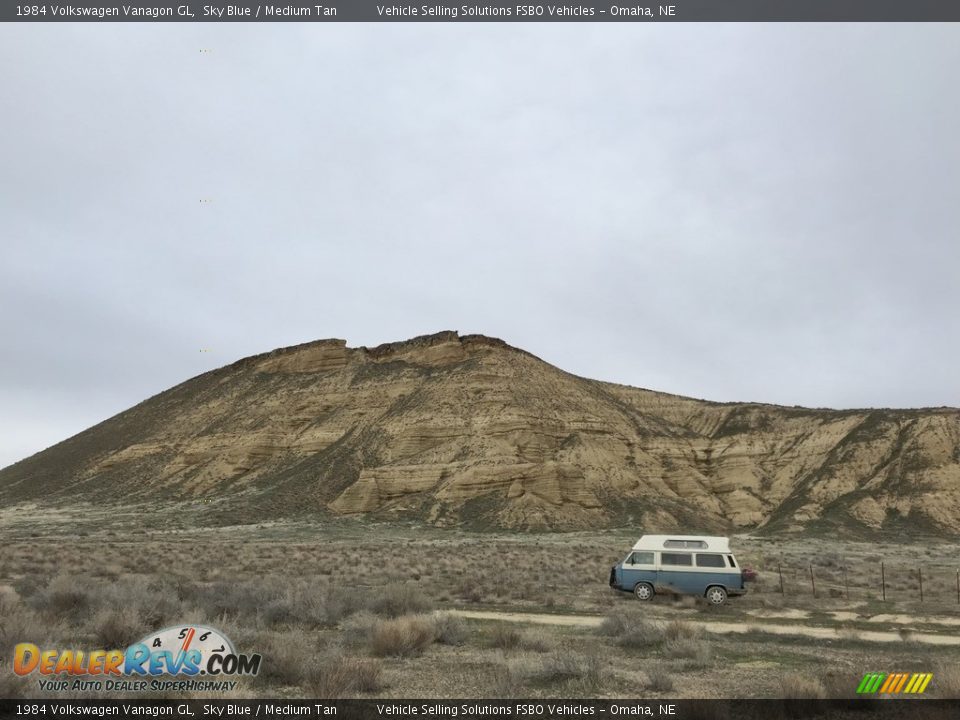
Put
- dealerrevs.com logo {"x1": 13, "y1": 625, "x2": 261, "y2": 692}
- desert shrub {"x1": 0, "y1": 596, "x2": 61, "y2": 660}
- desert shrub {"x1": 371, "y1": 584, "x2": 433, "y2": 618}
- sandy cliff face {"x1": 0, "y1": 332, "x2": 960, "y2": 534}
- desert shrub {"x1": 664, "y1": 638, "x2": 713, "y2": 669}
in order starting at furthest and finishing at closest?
sandy cliff face {"x1": 0, "y1": 332, "x2": 960, "y2": 534} → desert shrub {"x1": 371, "y1": 584, "x2": 433, "y2": 618} → desert shrub {"x1": 664, "y1": 638, "x2": 713, "y2": 669} → desert shrub {"x1": 0, "y1": 596, "x2": 61, "y2": 660} → dealerrevs.com logo {"x1": 13, "y1": 625, "x2": 261, "y2": 692}

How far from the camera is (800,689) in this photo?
25.3ft

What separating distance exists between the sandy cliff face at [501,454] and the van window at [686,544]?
1353 inches

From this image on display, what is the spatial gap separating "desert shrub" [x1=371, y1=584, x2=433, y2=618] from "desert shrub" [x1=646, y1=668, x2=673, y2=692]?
6.31 metres

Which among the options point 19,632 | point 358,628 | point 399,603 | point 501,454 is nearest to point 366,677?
point 358,628

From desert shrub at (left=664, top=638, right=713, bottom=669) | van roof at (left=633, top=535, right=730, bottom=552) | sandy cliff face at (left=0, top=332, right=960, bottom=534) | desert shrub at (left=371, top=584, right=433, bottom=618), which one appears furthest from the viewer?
sandy cliff face at (left=0, top=332, right=960, bottom=534)

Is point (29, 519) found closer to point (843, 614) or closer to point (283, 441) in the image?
point (283, 441)

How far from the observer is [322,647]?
35.4 ft

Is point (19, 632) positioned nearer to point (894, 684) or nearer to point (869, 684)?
point (869, 684)

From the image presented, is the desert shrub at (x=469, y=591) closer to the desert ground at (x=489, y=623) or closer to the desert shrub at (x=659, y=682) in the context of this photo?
the desert ground at (x=489, y=623)

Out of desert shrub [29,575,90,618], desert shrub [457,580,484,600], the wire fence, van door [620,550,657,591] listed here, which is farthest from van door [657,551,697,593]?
desert shrub [29,575,90,618]

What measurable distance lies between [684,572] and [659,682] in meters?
10.2

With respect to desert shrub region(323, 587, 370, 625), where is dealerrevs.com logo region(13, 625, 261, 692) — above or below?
above

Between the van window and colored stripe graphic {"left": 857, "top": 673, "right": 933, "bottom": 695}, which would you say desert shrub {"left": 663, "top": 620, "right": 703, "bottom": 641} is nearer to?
colored stripe graphic {"left": 857, "top": 673, "right": 933, "bottom": 695}

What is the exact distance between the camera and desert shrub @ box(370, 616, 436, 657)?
10.7 meters
